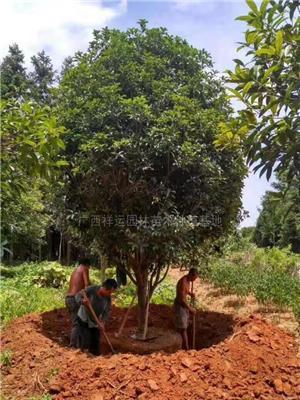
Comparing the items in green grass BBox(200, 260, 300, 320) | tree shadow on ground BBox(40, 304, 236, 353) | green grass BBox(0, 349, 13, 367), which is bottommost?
green grass BBox(0, 349, 13, 367)

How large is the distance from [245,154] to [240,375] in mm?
3561

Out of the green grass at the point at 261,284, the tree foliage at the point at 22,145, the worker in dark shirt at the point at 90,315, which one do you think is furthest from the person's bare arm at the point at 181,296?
the tree foliage at the point at 22,145

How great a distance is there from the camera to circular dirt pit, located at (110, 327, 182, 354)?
7.02 meters

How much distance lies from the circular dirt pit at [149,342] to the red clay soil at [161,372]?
43.6 inches

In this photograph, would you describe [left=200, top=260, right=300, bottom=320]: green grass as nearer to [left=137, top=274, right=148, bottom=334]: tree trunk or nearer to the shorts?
the shorts

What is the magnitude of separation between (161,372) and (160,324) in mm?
3285

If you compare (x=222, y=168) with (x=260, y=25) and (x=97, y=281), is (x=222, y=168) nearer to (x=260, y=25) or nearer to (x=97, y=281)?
(x=260, y=25)

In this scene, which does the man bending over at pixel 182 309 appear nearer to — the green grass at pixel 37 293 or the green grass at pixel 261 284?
the green grass at pixel 261 284

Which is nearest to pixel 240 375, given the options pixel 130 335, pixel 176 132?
pixel 130 335

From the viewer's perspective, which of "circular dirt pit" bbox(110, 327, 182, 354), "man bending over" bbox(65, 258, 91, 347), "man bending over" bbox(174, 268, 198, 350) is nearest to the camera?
"man bending over" bbox(65, 258, 91, 347)

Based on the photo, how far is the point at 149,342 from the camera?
23.9 ft

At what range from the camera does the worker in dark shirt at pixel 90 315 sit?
6.73 m

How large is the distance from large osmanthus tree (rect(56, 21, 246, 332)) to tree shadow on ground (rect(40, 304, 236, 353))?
1227 millimetres

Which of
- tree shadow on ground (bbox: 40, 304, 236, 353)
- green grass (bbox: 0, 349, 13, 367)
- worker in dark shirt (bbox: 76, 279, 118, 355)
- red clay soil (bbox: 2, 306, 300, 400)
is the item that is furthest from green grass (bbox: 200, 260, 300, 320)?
green grass (bbox: 0, 349, 13, 367)
